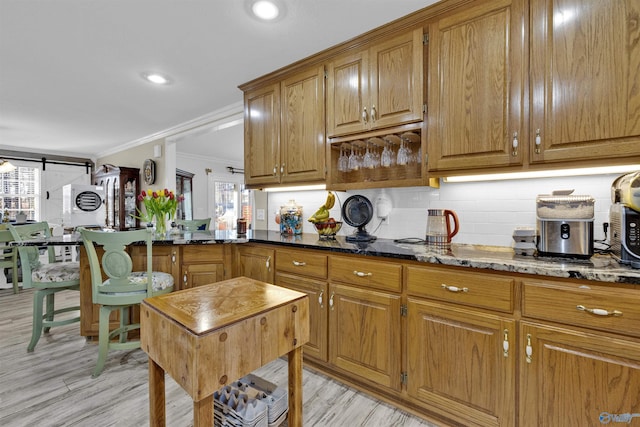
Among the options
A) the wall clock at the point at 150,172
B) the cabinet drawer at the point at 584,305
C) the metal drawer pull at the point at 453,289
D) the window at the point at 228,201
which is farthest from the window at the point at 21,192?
the cabinet drawer at the point at 584,305

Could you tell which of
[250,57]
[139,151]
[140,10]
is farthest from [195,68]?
[139,151]

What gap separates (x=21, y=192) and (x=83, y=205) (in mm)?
1417

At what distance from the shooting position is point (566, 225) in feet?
4.62

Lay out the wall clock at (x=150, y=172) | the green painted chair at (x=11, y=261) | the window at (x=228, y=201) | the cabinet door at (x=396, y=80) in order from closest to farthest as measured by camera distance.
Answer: the cabinet door at (x=396, y=80) < the green painted chair at (x=11, y=261) < the wall clock at (x=150, y=172) < the window at (x=228, y=201)

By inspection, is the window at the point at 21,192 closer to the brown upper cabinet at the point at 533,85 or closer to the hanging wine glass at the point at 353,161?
the hanging wine glass at the point at 353,161

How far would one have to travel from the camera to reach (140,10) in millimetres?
1894

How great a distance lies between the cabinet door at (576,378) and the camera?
1123 millimetres

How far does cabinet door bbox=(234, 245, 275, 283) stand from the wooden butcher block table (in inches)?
36.7

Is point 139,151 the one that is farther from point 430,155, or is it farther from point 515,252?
point 515,252

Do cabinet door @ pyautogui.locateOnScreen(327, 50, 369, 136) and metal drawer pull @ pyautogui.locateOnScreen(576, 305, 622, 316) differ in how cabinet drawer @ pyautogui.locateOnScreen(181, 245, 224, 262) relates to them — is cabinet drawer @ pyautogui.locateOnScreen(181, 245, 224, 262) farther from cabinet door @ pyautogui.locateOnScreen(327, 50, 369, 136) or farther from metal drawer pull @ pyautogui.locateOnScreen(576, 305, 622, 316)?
metal drawer pull @ pyautogui.locateOnScreen(576, 305, 622, 316)

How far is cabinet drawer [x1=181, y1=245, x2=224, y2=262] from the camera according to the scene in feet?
8.39

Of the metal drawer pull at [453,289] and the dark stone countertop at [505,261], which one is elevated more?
the dark stone countertop at [505,261]

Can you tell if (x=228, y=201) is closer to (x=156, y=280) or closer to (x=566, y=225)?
(x=156, y=280)

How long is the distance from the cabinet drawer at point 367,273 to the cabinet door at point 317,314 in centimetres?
15
